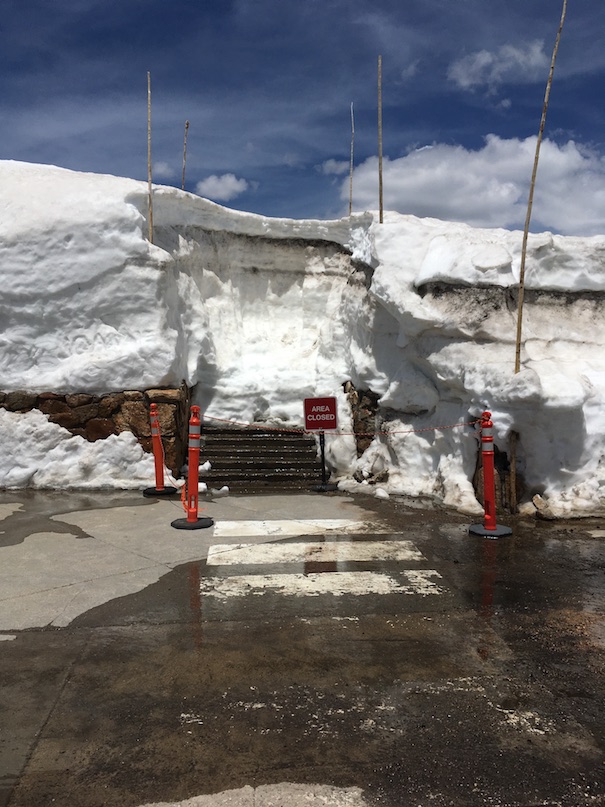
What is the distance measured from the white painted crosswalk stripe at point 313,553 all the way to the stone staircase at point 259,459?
3099 millimetres

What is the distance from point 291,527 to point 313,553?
99 cm

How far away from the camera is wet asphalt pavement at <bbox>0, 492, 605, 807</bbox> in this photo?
2.56 meters

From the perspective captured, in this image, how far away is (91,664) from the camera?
3.53m

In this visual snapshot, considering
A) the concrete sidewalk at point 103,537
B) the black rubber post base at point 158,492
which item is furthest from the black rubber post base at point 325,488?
the black rubber post base at point 158,492

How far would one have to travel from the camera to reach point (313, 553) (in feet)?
18.8

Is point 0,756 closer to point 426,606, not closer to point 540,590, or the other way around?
point 426,606

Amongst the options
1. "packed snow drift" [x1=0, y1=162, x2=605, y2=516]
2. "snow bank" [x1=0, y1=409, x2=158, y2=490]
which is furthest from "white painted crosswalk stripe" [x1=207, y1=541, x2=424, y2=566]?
"snow bank" [x1=0, y1=409, x2=158, y2=490]

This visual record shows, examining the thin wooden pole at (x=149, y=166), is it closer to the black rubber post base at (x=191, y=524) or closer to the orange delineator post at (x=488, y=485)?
the black rubber post base at (x=191, y=524)

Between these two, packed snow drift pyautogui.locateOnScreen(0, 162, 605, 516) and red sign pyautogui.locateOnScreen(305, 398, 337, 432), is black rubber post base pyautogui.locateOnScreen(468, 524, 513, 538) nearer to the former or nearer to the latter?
packed snow drift pyautogui.locateOnScreen(0, 162, 605, 516)

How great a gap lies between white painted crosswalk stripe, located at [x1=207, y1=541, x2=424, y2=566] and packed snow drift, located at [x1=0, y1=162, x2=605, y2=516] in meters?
2.00

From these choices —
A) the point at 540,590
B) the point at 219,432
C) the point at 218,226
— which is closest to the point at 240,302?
the point at 218,226

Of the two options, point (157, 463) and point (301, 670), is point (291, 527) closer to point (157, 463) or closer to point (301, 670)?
point (157, 463)

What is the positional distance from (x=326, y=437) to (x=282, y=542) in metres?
4.61

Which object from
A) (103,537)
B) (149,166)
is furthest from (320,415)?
(149,166)
